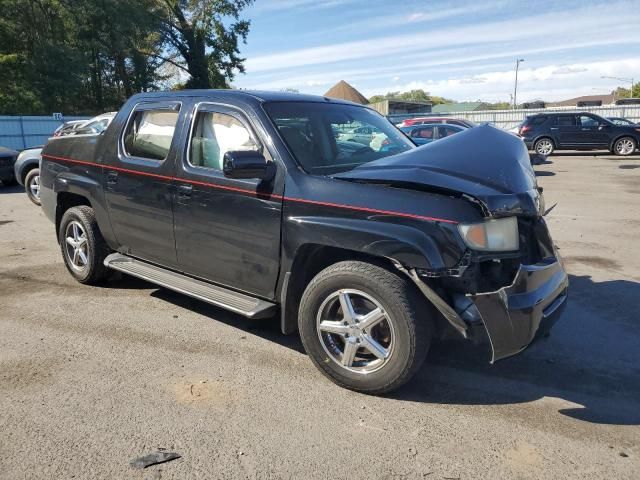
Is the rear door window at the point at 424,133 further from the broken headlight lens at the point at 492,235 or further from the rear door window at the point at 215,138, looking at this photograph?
the broken headlight lens at the point at 492,235

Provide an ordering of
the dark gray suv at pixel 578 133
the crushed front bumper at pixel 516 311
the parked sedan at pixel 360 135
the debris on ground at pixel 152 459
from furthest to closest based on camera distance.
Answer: the dark gray suv at pixel 578 133, the parked sedan at pixel 360 135, the crushed front bumper at pixel 516 311, the debris on ground at pixel 152 459

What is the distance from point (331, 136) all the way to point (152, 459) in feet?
8.41

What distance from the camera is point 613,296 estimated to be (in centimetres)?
511

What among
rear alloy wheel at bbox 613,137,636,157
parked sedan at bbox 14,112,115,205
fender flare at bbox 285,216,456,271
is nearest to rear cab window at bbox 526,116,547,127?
rear alloy wheel at bbox 613,137,636,157

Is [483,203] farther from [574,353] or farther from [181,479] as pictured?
[181,479]

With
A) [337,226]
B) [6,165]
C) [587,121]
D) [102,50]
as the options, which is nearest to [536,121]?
[587,121]

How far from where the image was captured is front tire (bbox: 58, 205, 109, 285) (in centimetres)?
520

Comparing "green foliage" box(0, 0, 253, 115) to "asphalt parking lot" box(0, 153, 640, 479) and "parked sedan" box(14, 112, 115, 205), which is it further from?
"asphalt parking lot" box(0, 153, 640, 479)

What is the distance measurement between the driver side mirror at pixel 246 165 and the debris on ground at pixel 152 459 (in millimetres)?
1711

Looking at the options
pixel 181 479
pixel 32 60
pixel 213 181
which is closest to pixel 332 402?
pixel 181 479

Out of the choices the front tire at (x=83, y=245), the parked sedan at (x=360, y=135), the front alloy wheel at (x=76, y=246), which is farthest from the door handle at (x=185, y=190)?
the front alloy wheel at (x=76, y=246)

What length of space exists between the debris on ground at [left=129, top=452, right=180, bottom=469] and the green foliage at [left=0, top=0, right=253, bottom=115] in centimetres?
3558

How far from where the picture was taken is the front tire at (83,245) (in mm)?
5195

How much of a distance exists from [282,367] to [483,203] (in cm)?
180
